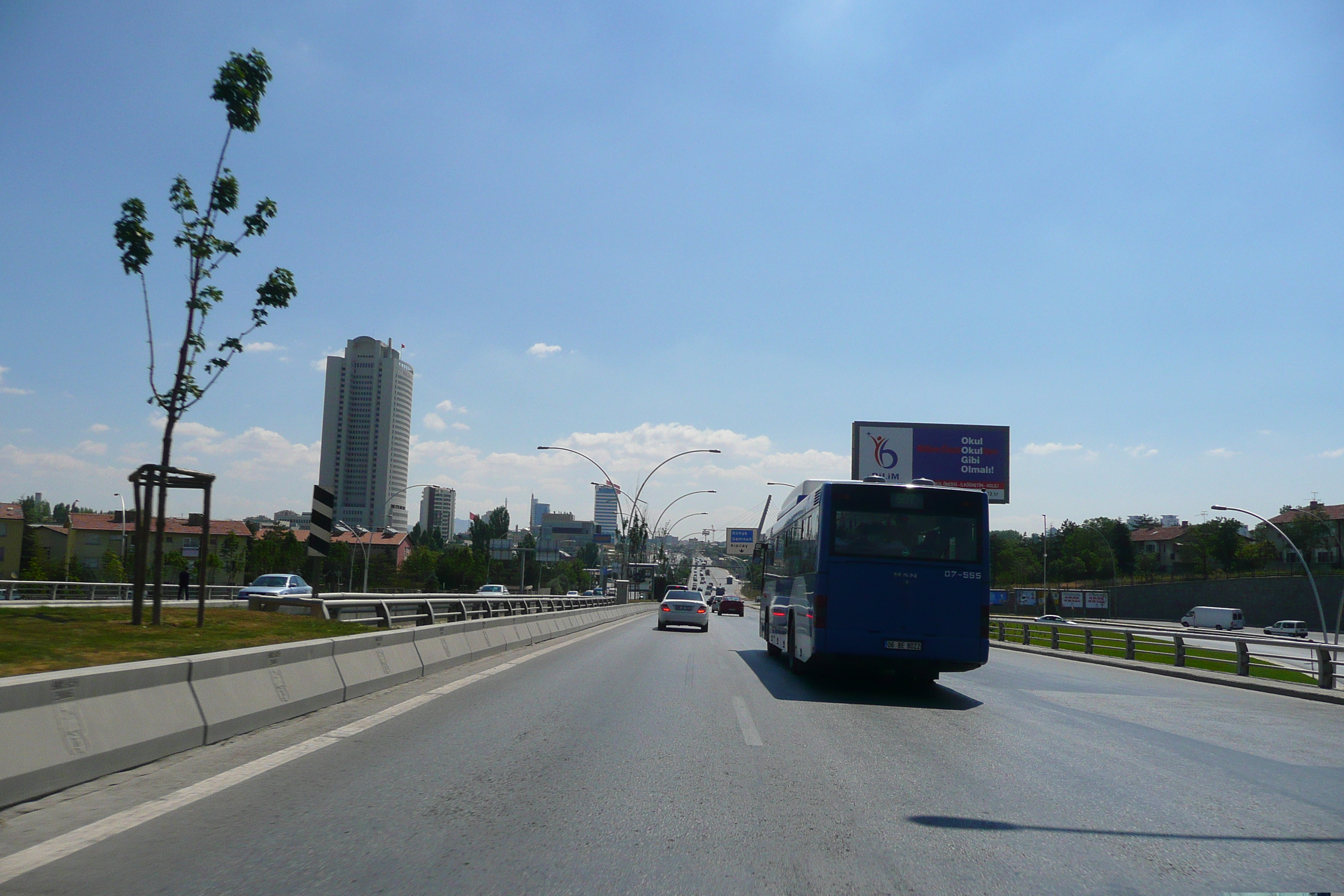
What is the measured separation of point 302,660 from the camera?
877 centimetres

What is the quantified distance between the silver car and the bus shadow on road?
15657 mm

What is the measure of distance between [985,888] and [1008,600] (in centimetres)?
8739

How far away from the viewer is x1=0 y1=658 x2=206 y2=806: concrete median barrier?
490 cm

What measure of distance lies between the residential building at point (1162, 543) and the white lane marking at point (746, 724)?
5039 inches

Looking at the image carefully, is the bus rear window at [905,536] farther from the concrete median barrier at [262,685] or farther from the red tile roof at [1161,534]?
the red tile roof at [1161,534]

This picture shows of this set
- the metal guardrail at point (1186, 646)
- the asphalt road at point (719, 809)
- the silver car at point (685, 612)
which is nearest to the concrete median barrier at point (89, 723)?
the asphalt road at point (719, 809)

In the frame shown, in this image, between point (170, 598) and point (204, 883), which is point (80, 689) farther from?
point (170, 598)

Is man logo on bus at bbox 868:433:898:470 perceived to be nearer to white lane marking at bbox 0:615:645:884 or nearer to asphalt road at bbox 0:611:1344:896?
asphalt road at bbox 0:611:1344:896

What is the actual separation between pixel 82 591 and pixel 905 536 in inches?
1458

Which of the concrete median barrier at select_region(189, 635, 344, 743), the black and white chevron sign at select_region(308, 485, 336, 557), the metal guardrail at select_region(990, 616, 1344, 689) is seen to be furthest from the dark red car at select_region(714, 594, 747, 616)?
the concrete median barrier at select_region(189, 635, 344, 743)

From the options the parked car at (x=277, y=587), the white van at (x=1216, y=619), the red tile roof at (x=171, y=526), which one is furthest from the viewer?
the red tile roof at (x=171, y=526)

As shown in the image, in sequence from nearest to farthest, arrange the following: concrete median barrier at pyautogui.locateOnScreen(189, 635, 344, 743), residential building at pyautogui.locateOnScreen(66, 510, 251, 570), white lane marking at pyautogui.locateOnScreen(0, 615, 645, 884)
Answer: white lane marking at pyautogui.locateOnScreen(0, 615, 645, 884) < concrete median barrier at pyautogui.locateOnScreen(189, 635, 344, 743) < residential building at pyautogui.locateOnScreen(66, 510, 251, 570)

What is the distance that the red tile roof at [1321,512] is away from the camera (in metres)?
103

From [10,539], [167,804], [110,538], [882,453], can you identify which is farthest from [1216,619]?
[110,538]
